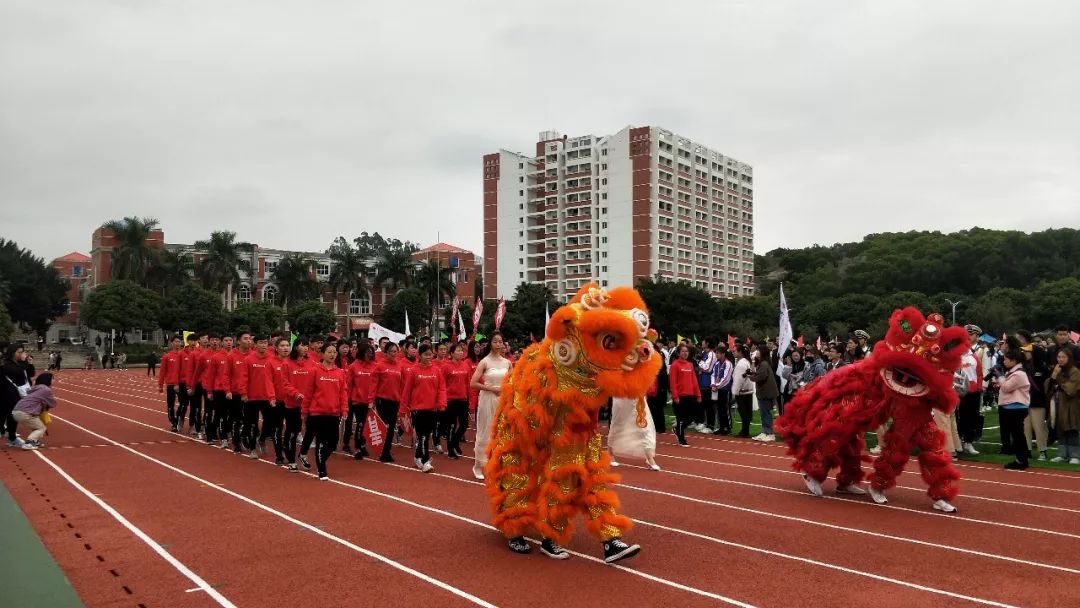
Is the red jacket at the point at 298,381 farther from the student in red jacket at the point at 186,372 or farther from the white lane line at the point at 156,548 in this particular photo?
the student in red jacket at the point at 186,372

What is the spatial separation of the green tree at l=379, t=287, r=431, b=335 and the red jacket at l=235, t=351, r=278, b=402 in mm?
61668

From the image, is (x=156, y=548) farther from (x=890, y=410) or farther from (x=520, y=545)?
(x=890, y=410)

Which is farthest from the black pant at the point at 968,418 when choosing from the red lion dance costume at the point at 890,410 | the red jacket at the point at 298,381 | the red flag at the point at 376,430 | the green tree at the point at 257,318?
the green tree at the point at 257,318

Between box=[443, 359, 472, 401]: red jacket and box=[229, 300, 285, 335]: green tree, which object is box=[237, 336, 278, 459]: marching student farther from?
box=[229, 300, 285, 335]: green tree

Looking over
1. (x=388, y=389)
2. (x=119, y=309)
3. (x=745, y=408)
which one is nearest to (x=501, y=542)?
(x=388, y=389)

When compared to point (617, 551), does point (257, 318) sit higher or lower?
higher

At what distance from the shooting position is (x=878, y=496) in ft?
27.6

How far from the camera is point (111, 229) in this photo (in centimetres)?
7325

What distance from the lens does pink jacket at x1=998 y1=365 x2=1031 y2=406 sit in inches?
417

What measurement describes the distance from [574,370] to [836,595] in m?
Result: 2.39

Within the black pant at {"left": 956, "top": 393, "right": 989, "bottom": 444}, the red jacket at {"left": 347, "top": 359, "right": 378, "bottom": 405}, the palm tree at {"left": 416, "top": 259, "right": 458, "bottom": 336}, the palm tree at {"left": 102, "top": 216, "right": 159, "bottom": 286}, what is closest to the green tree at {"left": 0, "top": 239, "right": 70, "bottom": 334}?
the palm tree at {"left": 102, "top": 216, "right": 159, "bottom": 286}

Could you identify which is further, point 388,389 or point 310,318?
point 310,318

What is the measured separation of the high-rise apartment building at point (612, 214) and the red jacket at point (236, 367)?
72534mm

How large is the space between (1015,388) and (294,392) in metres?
9.79
